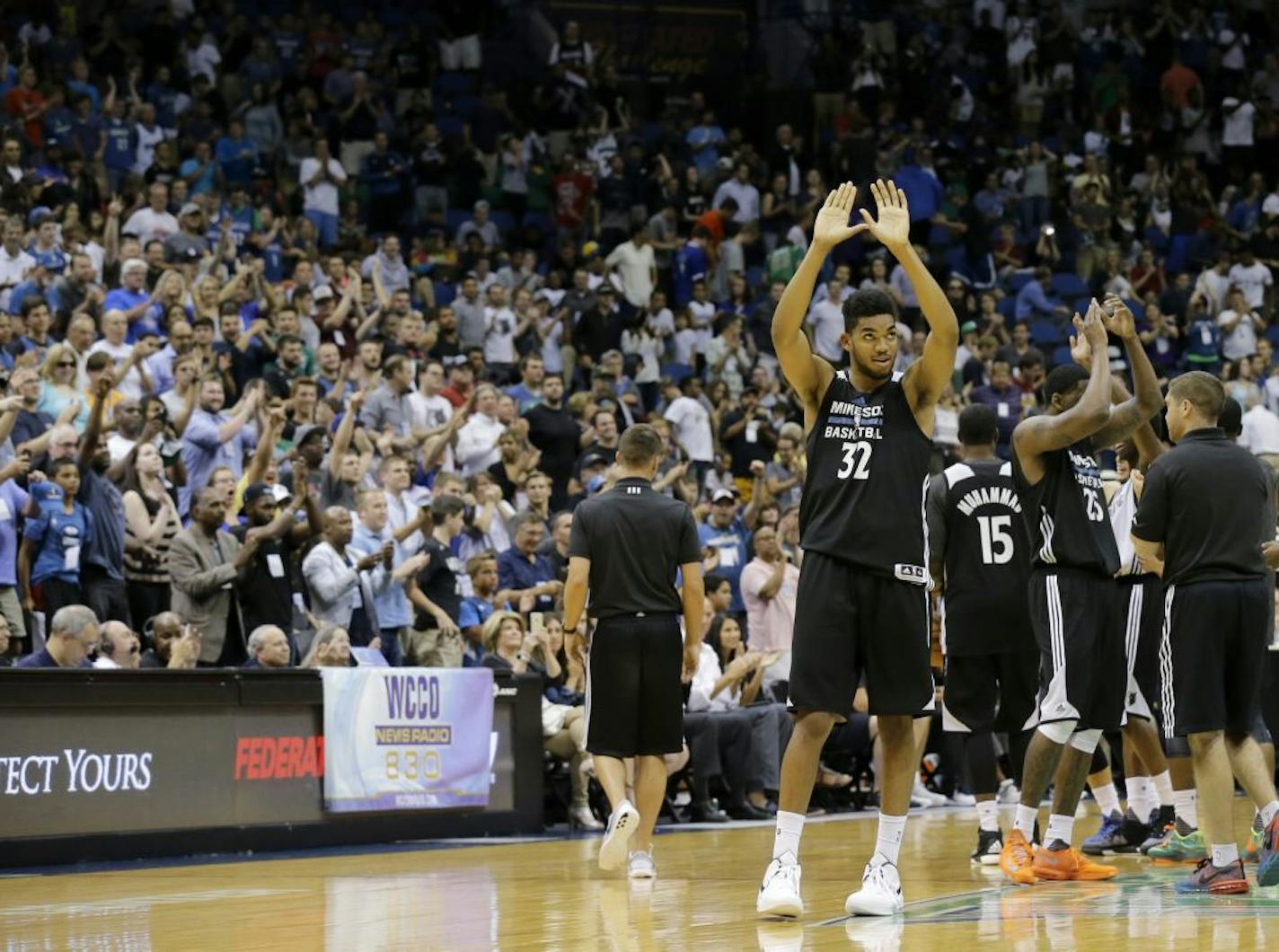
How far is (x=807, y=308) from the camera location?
816 cm

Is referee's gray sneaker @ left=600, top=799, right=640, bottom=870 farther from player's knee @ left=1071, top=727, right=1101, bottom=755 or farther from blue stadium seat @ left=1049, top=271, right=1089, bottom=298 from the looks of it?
blue stadium seat @ left=1049, top=271, right=1089, bottom=298

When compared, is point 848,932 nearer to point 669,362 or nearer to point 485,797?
point 485,797

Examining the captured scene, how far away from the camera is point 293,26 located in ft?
85.0

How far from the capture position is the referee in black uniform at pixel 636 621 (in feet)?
35.3

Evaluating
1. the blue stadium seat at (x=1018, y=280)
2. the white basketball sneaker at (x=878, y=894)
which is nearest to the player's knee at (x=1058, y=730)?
the white basketball sneaker at (x=878, y=894)

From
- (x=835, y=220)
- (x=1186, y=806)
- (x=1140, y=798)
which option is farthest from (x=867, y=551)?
(x=1140, y=798)

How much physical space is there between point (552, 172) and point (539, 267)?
1723 mm

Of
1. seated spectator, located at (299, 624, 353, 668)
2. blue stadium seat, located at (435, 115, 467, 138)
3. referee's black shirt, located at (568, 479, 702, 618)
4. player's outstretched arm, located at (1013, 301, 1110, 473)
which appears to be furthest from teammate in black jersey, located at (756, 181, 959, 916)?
blue stadium seat, located at (435, 115, 467, 138)

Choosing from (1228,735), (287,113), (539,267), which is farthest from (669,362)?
(1228,735)

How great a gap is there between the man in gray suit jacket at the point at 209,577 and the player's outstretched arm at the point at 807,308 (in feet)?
21.2

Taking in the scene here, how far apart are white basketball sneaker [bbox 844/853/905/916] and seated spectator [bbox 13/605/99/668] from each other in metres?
5.43

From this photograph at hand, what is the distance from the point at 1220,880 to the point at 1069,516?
1.84 meters

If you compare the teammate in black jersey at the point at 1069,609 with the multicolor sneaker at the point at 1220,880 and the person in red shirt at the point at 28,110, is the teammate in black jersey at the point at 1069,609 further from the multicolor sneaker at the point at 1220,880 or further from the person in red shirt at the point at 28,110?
the person in red shirt at the point at 28,110

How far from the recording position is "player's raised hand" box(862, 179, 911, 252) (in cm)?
821
